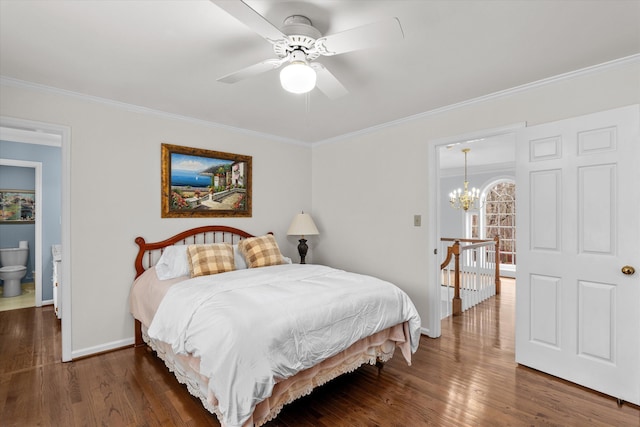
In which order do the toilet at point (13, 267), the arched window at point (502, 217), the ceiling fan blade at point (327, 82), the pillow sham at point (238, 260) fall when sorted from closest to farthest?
1. the ceiling fan blade at point (327, 82)
2. the pillow sham at point (238, 260)
3. the toilet at point (13, 267)
4. the arched window at point (502, 217)

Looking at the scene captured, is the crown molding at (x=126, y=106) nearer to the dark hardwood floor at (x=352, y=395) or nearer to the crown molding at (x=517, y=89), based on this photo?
the crown molding at (x=517, y=89)

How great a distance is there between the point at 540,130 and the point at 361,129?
80.3 inches

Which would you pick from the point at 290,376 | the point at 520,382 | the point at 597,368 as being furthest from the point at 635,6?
the point at 290,376

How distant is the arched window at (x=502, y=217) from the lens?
7152 millimetres

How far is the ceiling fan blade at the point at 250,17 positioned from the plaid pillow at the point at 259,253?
2.31 m

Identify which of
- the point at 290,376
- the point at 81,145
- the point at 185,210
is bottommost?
the point at 290,376

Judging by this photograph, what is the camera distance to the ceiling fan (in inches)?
58.4

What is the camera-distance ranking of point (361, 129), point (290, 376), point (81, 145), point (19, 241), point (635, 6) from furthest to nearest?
point (19, 241) → point (361, 129) → point (81, 145) → point (290, 376) → point (635, 6)

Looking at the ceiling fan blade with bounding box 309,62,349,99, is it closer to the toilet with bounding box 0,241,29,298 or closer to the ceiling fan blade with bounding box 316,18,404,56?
the ceiling fan blade with bounding box 316,18,404,56

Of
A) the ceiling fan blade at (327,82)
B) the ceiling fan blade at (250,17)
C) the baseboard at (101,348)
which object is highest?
the ceiling fan blade at (250,17)

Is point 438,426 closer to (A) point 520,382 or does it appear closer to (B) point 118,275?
(A) point 520,382

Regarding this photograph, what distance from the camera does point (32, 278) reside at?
17.8 ft

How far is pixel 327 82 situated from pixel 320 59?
277 mm

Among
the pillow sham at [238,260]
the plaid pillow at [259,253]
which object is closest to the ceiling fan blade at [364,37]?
the plaid pillow at [259,253]
